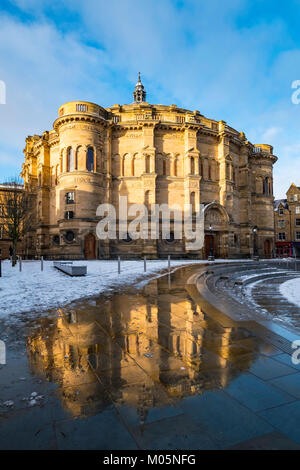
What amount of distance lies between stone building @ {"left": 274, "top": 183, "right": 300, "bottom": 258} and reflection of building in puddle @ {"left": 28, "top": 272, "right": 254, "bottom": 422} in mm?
51675

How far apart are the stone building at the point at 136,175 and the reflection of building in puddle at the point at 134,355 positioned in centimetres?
2295

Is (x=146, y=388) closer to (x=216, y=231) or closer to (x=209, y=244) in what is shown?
(x=209, y=244)

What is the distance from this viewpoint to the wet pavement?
200cm

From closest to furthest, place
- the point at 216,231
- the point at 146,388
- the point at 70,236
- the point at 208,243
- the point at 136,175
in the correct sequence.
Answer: the point at 146,388
the point at 70,236
the point at 136,175
the point at 208,243
the point at 216,231

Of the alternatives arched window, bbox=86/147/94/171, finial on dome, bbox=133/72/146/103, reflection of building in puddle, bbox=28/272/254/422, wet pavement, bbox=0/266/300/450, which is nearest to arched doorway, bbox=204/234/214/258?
arched window, bbox=86/147/94/171

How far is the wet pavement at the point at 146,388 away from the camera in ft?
6.57

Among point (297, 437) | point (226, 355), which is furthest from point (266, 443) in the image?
point (226, 355)

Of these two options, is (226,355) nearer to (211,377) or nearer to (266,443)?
(211,377)

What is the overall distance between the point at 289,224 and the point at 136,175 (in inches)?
1458

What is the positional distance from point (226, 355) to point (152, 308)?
3.11 meters

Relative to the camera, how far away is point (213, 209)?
3250 centimetres

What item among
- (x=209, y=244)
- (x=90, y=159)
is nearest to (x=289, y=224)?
(x=209, y=244)

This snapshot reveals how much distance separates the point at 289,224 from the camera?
51.3 m

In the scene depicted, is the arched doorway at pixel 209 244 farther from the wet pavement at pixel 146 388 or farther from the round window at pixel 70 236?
the wet pavement at pixel 146 388
